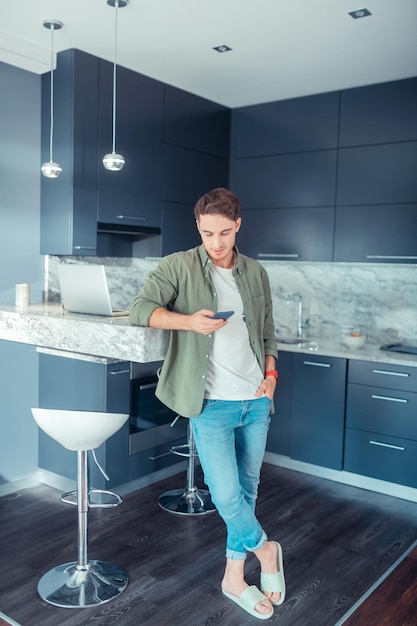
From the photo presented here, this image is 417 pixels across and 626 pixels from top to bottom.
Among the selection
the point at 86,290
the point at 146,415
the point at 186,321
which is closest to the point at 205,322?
the point at 186,321

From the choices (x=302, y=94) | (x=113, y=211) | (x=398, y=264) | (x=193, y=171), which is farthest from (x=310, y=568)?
(x=302, y=94)

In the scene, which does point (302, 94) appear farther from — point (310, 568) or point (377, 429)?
point (310, 568)

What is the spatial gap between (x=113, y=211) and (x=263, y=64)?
4.26 feet

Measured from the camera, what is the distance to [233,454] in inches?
90.4

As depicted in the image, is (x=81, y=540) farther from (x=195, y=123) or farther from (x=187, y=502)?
(x=195, y=123)

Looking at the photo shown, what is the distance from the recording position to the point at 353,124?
163 inches

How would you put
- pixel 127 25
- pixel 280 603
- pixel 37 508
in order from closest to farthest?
pixel 280 603
pixel 127 25
pixel 37 508

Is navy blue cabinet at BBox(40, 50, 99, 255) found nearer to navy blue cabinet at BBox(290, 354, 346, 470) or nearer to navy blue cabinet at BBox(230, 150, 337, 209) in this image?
navy blue cabinet at BBox(230, 150, 337, 209)

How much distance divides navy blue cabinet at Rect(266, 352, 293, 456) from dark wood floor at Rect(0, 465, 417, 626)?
1.02 ft

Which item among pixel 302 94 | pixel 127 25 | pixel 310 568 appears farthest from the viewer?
pixel 302 94

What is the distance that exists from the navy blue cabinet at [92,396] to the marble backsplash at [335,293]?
30.8 inches

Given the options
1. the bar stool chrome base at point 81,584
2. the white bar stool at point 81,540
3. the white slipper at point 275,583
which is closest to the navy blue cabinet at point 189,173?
the white bar stool at point 81,540

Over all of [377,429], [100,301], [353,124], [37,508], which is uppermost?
[353,124]

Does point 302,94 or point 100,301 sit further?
point 302,94
